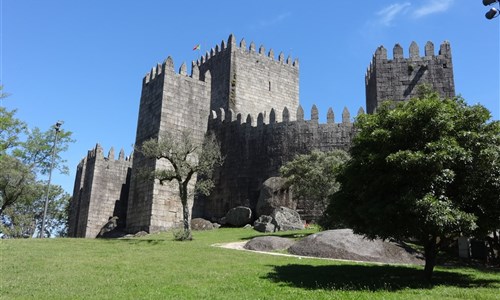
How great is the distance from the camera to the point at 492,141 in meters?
12.1

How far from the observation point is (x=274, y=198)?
2845 centimetres

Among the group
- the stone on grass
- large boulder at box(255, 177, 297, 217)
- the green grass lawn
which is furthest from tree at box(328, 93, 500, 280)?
the stone on grass

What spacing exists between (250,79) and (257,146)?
37.3 feet

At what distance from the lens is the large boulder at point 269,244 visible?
18641 mm

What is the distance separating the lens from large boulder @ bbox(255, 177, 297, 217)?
28.3 metres

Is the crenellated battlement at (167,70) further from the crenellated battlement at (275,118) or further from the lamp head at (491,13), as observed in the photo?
the lamp head at (491,13)

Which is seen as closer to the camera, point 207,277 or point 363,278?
point 207,277

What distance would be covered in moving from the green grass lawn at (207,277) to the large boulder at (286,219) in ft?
26.4

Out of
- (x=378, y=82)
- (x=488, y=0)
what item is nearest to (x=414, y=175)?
(x=488, y=0)

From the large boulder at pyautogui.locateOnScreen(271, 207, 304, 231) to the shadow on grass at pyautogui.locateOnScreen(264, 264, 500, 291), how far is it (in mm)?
10667

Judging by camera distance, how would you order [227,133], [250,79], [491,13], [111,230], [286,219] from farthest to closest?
1. [250,79]
2. [111,230]
3. [227,133]
4. [286,219]
5. [491,13]

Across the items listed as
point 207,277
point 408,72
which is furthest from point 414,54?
point 207,277

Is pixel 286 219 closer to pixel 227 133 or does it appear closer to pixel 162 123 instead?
pixel 227 133

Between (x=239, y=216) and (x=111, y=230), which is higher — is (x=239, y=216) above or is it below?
above
